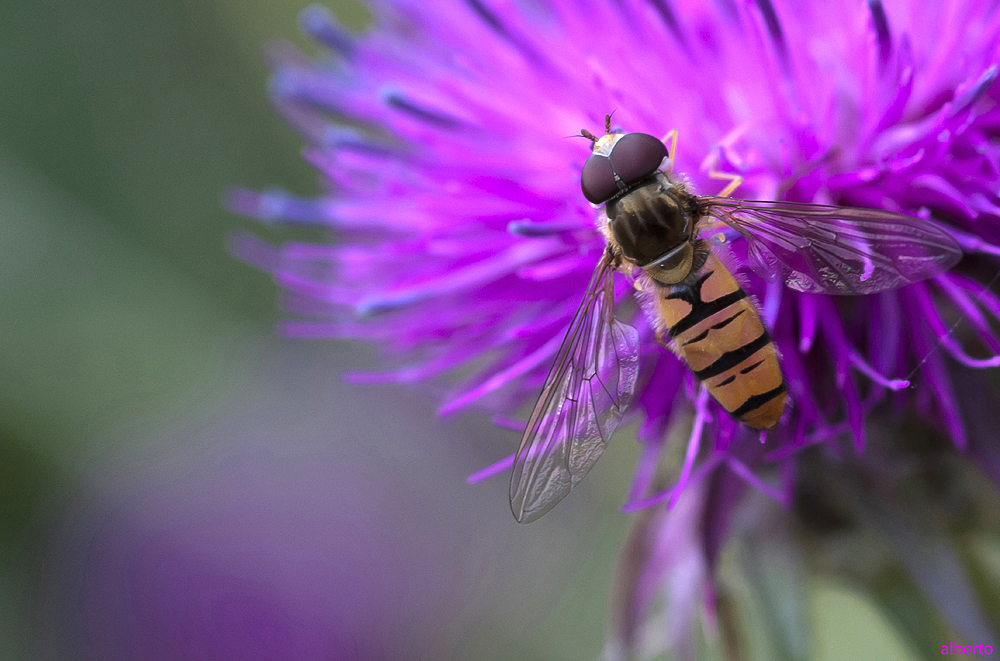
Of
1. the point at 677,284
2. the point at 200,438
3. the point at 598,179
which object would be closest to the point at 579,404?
the point at 677,284

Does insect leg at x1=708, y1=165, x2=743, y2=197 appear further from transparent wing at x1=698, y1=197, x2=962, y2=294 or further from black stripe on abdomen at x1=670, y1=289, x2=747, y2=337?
black stripe on abdomen at x1=670, y1=289, x2=747, y2=337

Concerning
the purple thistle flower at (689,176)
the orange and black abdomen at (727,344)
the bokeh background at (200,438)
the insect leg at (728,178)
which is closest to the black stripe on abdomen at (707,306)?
the orange and black abdomen at (727,344)

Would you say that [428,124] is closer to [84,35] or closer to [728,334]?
[728,334]

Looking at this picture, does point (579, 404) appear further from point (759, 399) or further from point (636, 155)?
point (636, 155)

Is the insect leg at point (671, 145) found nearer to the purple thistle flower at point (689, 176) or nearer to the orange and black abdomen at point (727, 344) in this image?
the purple thistle flower at point (689, 176)

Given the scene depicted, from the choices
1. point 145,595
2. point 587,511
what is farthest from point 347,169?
point 587,511

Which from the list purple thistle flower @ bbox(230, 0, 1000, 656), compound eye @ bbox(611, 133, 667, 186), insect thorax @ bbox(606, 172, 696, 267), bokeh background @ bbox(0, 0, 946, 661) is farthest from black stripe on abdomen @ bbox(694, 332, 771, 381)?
bokeh background @ bbox(0, 0, 946, 661)

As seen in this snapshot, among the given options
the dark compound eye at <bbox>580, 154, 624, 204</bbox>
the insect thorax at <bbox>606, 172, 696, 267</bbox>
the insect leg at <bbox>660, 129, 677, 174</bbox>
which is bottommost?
the insect thorax at <bbox>606, 172, 696, 267</bbox>
